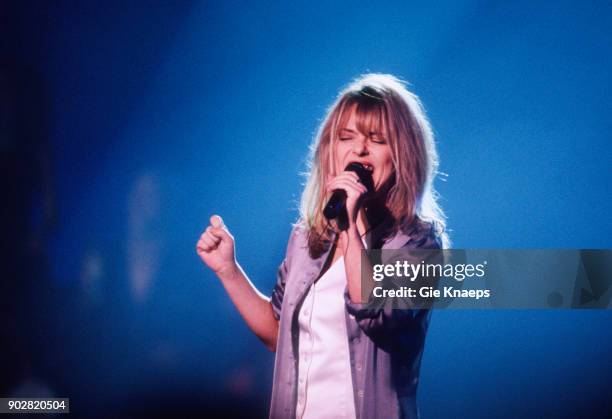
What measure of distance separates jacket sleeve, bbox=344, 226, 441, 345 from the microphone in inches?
7.8

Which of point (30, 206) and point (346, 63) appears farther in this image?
point (30, 206)

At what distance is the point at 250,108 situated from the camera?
196 centimetres

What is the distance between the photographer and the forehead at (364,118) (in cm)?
168

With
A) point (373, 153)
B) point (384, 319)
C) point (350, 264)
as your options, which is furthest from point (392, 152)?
point (384, 319)

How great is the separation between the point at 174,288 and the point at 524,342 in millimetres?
1070

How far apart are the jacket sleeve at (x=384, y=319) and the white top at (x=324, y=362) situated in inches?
2.1

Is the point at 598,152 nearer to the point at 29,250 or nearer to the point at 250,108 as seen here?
the point at 250,108

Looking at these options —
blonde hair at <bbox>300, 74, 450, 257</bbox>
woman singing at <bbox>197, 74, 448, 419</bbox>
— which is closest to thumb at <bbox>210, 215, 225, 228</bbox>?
woman singing at <bbox>197, 74, 448, 419</bbox>

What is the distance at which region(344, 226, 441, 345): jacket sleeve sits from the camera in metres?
1.54

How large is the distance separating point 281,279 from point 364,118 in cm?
52

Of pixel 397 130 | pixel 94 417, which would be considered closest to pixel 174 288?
pixel 94 417

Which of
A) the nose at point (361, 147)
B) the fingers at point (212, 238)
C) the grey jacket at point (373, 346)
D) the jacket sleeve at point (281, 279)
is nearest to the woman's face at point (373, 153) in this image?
the nose at point (361, 147)

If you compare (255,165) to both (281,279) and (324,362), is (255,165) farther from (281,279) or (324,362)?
(324,362)

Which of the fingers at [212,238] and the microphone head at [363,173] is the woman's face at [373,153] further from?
the fingers at [212,238]
